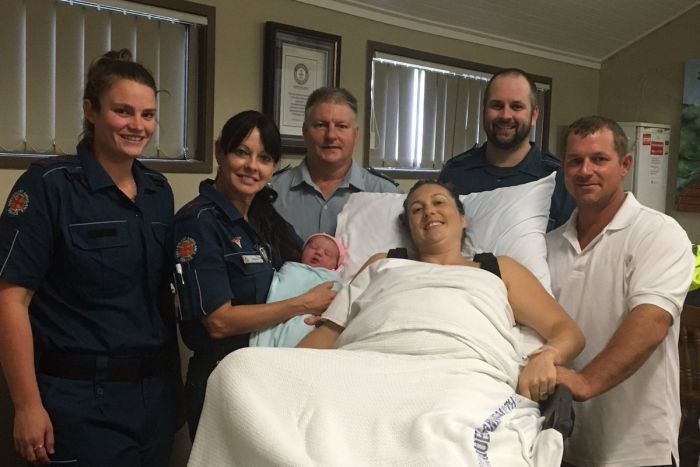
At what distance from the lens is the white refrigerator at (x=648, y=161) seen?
4727 mm

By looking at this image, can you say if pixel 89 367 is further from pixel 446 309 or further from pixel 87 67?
pixel 87 67

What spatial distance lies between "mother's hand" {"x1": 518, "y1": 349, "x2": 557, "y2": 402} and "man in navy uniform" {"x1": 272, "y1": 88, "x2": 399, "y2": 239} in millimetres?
961

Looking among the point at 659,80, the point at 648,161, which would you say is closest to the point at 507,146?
the point at 648,161

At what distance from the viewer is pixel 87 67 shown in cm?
270

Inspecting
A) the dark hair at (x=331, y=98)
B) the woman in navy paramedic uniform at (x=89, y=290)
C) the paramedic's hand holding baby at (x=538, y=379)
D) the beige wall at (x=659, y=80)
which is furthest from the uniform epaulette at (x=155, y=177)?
the beige wall at (x=659, y=80)

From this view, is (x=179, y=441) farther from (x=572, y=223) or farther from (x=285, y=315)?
(x=572, y=223)

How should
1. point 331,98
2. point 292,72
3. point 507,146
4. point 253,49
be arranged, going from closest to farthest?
1. point 331,98
2. point 507,146
3. point 253,49
4. point 292,72

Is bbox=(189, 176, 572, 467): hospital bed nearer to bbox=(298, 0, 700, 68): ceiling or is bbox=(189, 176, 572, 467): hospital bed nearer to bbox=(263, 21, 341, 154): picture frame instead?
bbox=(263, 21, 341, 154): picture frame

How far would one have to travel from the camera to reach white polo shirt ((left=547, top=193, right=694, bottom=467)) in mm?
1664

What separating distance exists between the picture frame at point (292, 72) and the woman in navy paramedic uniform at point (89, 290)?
1.55 meters

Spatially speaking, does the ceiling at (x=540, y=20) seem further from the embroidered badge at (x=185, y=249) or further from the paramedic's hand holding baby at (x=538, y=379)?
the paramedic's hand holding baby at (x=538, y=379)

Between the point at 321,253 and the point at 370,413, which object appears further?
the point at 321,253

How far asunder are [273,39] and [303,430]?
237 cm

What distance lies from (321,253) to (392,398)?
0.84 metres
